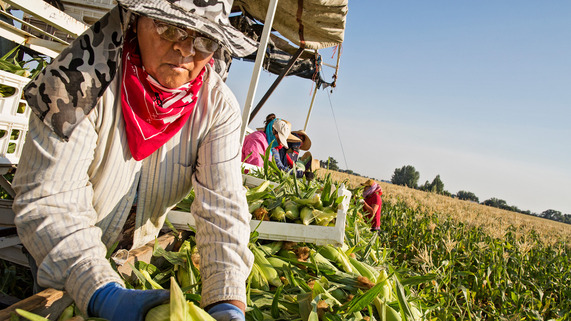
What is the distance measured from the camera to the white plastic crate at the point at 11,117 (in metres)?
1.71

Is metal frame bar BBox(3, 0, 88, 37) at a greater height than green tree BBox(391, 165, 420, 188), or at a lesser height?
lesser

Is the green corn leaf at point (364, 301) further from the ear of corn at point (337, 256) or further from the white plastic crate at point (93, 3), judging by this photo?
the white plastic crate at point (93, 3)

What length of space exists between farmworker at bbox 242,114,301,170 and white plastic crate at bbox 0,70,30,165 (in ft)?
9.92

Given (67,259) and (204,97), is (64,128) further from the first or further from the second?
(204,97)

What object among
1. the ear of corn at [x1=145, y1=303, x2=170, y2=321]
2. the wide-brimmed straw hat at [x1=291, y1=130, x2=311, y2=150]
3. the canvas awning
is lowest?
the ear of corn at [x1=145, y1=303, x2=170, y2=321]

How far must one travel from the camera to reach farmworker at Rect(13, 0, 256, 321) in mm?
1059

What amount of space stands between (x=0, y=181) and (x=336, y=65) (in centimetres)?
746

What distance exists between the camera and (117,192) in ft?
4.57

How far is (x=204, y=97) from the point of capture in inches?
58.4

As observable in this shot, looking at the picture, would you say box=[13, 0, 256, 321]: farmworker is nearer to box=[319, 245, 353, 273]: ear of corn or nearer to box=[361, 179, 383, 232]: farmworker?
box=[319, 245, 353, 273]: ear of corn

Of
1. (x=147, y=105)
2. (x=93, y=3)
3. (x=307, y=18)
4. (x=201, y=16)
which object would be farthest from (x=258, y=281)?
(x=93, y=3)

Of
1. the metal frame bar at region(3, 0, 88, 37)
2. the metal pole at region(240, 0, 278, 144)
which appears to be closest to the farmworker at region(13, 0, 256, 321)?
the metal frame bar at region(3, 0, 88, 37)

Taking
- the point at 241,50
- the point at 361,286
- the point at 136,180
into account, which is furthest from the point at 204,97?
the point at 361,286

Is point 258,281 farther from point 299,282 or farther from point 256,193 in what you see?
point 256,193
